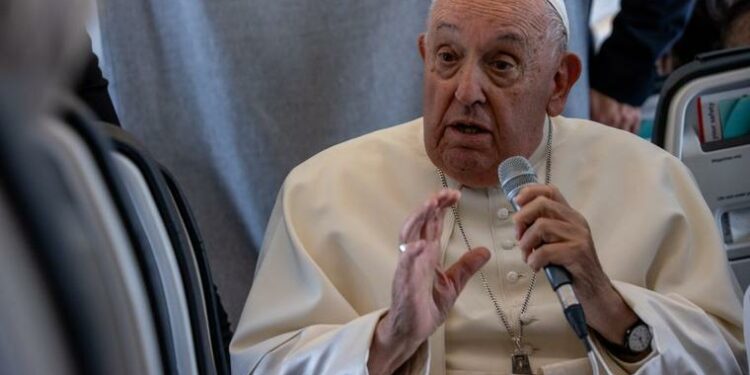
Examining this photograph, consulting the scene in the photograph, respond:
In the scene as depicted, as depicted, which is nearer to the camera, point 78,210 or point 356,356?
point 78,210

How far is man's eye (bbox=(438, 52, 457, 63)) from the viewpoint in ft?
9.00

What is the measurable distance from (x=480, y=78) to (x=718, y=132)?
2.55 ft

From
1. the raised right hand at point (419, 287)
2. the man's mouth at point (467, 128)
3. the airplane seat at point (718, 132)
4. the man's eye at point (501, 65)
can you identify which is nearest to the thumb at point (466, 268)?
the raised right hand at point (419, 287)

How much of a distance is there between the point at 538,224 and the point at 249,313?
0.82 metres

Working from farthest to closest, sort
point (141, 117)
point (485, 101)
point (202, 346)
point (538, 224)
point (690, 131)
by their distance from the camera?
1. point (141, 117)
2. point (690, 131)
3. point (485, 101)
4. point (538, 224)
5. point (202, 346)

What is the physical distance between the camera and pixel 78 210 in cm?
76

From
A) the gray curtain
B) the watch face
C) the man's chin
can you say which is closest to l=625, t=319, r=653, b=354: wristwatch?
the watch face

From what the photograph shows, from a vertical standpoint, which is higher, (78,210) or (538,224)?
(78,210)

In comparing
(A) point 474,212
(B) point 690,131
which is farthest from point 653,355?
(B) point 690,131

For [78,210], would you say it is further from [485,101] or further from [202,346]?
[485,101]

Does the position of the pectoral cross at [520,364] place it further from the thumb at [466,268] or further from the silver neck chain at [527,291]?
the thumb at [466,268]

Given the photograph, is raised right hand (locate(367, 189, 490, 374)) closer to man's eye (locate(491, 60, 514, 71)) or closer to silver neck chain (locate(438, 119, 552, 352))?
silver neck chain (locate(438, 119, 552, 352))

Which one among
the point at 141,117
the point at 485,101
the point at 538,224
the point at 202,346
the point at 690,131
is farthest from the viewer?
the point at 141,117

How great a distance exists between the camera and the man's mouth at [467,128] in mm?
2721
